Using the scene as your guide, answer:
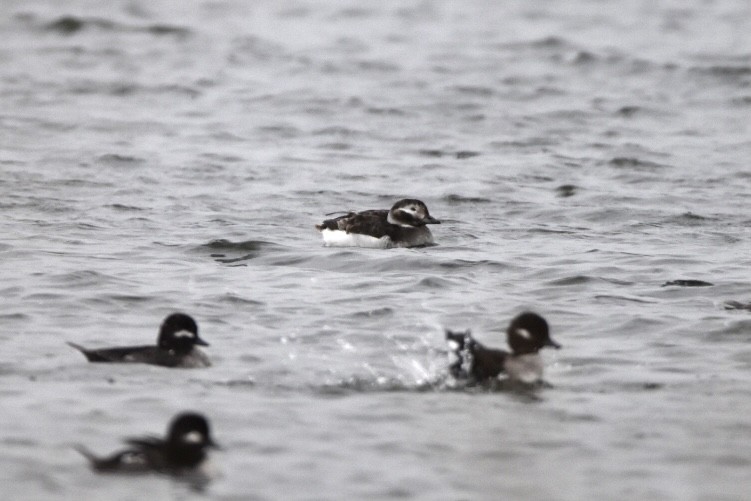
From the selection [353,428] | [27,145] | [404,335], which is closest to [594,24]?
[27,145]

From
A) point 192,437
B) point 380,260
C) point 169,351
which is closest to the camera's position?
point 192,437

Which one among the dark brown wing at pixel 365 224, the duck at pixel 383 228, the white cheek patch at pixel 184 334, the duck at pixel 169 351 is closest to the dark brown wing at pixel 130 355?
the duck at pixel 169 351

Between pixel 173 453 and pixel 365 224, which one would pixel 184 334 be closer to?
pixel 173 453

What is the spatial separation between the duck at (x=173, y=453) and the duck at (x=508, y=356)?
9.09 ft

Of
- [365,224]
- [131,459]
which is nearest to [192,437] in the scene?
[131,459]

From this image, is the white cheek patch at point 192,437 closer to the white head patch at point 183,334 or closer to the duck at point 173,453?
the duck at point 173,453

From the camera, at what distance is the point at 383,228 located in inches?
689

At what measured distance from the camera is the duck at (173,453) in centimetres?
888

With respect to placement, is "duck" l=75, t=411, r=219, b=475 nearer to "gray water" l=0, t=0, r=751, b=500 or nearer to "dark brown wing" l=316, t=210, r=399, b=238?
"gray water" l=0, t=0, r=751, b=500

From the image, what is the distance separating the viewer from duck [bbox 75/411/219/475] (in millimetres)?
8883

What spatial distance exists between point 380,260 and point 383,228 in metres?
0.83

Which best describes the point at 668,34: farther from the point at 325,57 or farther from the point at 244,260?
the point at 244,260

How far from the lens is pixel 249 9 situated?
4425 cm

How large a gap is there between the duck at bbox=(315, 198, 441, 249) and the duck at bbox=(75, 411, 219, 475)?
26.9 ft
